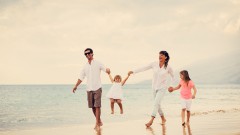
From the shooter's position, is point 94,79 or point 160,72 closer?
point 160,72

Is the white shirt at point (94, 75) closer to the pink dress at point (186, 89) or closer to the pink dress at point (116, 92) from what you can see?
the pink dress at point (186, 89)

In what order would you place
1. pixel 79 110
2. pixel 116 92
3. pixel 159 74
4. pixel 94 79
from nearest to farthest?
pixel 159 74
pixel 94 79
pixel 116 92
pixel 79 110

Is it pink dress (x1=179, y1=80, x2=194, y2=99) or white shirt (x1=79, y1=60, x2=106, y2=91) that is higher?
white shirt (x1=79, y1=60, x2=106, y2=91)

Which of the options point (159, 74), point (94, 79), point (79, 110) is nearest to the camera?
point (159, 74)

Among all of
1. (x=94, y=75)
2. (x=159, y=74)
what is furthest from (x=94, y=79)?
(x=159, y=74)

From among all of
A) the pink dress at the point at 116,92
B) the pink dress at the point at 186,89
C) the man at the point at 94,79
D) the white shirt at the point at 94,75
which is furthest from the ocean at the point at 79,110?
the white shirt at the point at 94,75

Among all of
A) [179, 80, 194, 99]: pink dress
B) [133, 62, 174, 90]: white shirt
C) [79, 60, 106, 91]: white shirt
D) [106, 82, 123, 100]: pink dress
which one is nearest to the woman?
[133, 62, 174, 90]: white shirt

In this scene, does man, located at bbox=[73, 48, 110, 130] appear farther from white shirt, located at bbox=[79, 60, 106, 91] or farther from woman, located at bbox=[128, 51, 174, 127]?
woman, located at bbox=[128, 51, 174, 127]

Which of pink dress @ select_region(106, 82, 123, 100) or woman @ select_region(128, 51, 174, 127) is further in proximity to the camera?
pink dress @ select_region(106, 82, 123, 100)

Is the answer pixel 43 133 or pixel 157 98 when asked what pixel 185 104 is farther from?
pixel 43 133

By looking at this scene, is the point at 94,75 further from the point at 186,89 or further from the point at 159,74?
the point at 186,89

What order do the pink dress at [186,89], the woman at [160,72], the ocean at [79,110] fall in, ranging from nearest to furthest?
the woman at [160,72]
the pink dress at [186,89]
the ocean at [79,110]

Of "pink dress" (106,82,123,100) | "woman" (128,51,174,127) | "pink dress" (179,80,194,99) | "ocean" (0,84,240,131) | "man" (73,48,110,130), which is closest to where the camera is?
"woman" (128,51,174,127)

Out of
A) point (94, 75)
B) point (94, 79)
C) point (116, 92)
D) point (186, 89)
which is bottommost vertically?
point (186, 89)
